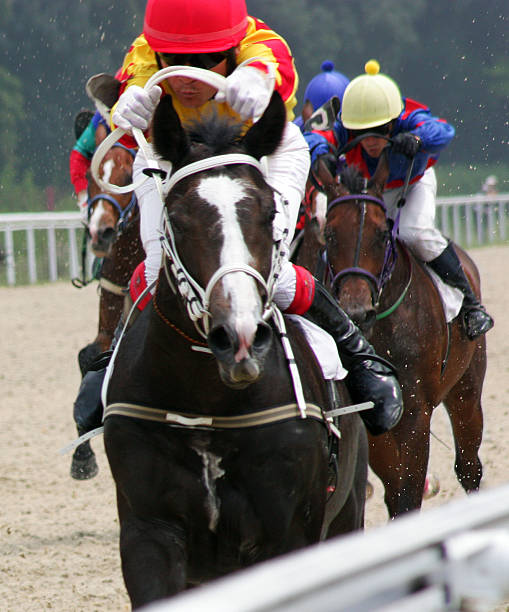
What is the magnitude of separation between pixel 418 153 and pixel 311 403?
2540 mm

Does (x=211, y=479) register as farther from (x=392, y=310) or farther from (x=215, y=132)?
(x=392, y=310)

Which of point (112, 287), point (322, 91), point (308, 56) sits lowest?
point (308, 56)

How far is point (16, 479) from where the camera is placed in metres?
6.73

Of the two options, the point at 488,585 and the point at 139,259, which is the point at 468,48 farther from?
the point at 488,585

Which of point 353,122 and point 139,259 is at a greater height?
point 353,122

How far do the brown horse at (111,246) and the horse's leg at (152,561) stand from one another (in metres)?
3.16

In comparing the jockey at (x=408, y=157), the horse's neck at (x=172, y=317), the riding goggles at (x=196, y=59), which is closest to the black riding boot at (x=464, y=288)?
the jockey at (x=408, y=157)

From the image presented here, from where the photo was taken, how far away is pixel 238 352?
240 centimetres

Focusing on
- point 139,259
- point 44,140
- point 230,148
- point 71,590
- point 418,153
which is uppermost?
point 230,148

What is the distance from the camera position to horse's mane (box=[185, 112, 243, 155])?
286 centimetres

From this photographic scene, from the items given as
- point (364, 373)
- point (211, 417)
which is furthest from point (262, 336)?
point (364, 373)

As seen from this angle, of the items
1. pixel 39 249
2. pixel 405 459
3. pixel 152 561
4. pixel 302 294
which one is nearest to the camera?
pixel 152 561

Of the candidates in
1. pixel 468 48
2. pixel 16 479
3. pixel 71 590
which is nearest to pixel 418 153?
pixel 71 590

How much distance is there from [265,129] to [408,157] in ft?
7.86
